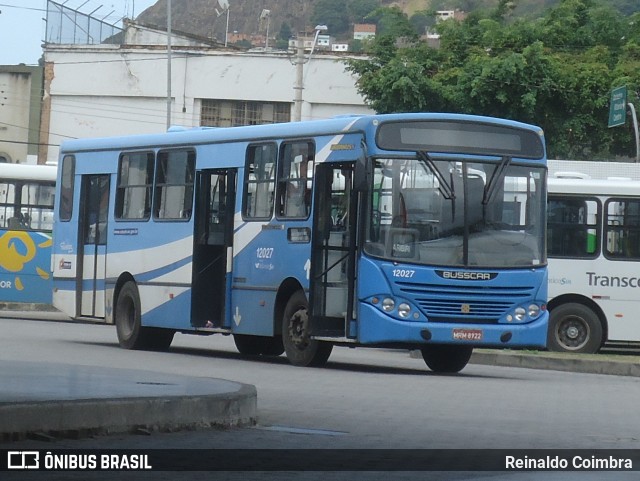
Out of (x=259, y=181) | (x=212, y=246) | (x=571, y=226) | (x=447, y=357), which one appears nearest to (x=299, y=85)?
(x=571, y=226)

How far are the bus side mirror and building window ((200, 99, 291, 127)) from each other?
1541 inches

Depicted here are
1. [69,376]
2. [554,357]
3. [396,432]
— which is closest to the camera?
[396,432]

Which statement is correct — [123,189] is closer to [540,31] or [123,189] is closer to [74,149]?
[74,149]

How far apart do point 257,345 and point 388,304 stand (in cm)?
444

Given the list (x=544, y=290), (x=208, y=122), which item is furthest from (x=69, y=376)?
(x=208, y=122)

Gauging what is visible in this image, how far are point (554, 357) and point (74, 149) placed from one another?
318 inches

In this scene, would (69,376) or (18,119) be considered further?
(18,119)

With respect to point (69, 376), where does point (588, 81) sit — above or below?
above

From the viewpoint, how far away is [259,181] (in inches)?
756

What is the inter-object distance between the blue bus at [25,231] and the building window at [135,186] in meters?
9.25

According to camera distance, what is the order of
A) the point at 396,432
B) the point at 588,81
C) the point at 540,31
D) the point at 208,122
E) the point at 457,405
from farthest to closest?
the point at 208,122 → the point at 540,31 → the point at 588,81 → the point at 457,405 → the point at 396,432

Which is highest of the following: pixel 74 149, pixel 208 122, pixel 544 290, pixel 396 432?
pixel 208 122

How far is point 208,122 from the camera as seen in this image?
5628 centimetres

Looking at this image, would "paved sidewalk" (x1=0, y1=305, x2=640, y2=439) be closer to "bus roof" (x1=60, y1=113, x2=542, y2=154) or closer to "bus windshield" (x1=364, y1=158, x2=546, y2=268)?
"bus windshield" (x1=364, y1=158, x2=546, y2=268)
